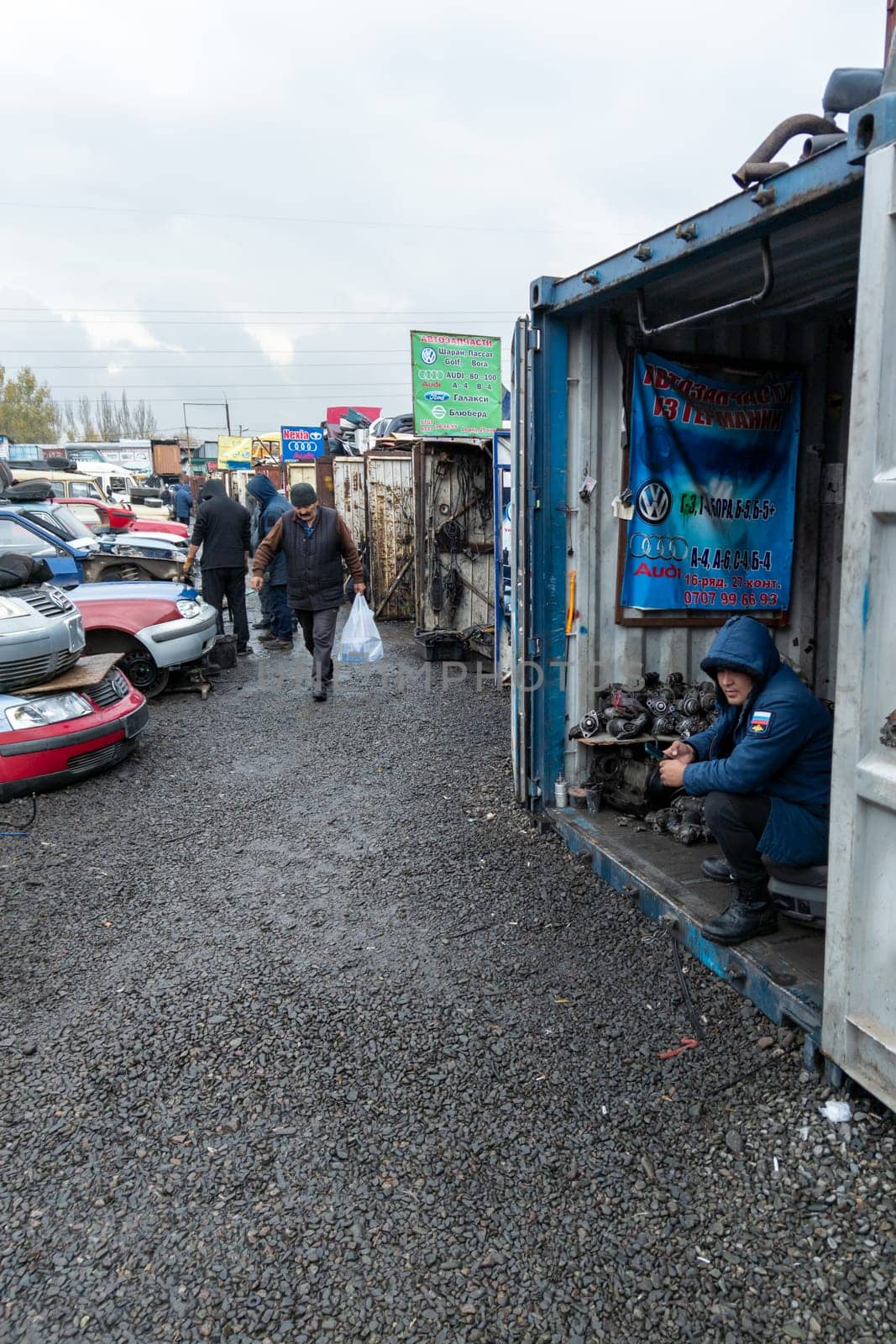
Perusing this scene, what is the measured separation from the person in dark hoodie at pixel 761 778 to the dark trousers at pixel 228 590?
731 cm

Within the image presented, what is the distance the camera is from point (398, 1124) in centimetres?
269

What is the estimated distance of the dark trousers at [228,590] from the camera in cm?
979

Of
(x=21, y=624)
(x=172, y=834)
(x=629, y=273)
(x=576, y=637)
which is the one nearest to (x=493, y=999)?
(x=576, y=637)

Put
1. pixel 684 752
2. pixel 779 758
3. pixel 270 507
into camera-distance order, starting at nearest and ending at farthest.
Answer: pixel 779 758 → pixel 684 752 → pixel 270 507

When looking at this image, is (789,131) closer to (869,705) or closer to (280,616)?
(869,705)

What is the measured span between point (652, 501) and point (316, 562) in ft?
12.8

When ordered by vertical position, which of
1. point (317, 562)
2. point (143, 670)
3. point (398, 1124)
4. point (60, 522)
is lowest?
point (398, 1124)

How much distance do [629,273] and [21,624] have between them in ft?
14.3

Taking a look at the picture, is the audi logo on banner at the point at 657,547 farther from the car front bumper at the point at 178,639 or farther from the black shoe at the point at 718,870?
the car front bumper at the point at 178,639

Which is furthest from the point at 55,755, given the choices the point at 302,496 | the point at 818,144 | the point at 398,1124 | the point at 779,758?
the point at 818,144

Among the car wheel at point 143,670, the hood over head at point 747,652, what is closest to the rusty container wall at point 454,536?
the car wheel at point 143,670

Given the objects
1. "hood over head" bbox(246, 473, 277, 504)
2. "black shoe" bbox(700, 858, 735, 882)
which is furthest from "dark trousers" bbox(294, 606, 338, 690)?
"black shoe" bbox(700, 858, 735, 882)

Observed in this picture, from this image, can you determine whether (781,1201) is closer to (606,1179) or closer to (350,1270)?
(606,1179)

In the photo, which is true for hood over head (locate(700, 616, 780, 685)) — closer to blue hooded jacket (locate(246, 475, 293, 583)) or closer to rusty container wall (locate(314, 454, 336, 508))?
blue hooded jacket (locate(246, 475, 293, 583))
